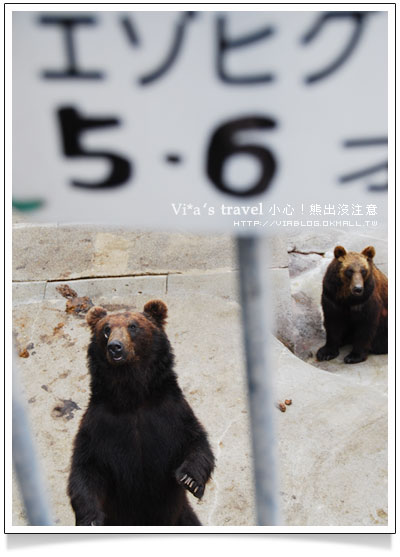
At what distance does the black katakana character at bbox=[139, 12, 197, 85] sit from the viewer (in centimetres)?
270

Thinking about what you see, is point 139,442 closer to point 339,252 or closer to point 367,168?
point 367,168

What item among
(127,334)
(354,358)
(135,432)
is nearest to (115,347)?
(127,334)

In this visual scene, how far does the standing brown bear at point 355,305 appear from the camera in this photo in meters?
4.30

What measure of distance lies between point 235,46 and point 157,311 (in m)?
1.23

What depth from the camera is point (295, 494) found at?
304cm

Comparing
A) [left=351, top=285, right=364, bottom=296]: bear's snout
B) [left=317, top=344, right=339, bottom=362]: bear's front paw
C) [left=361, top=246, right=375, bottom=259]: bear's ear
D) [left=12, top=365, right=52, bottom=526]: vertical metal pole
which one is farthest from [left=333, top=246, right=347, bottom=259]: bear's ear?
[left=12, top=365, right=52, bottom=526]: vertical metal pole

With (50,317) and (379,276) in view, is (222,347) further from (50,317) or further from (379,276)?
(379,276)

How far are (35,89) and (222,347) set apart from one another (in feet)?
6.16

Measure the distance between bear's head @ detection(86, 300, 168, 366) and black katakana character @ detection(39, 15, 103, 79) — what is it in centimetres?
107

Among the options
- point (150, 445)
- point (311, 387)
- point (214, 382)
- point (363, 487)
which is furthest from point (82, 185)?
point (363, 487)

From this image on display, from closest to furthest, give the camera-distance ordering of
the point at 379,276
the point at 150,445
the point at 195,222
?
the point at 150,445 < the point at 195,222 < the point at 379,276

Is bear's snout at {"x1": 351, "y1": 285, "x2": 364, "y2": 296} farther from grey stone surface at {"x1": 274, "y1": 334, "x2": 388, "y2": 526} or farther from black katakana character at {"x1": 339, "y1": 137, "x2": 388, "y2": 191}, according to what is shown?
black katakana character at {"x1": 339, "y1": 137, "x2": 388, "y2": 191}

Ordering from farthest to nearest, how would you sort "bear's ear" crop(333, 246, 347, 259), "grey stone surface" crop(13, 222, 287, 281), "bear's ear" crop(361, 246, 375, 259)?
"bear's ear" crop(333, 246, 347, 259)
"bear's ear" crop(361, 246, 375, 259)
"grey stone surface" crop(13, 222, 287, 281)

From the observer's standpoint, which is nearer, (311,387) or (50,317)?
(311,387)
